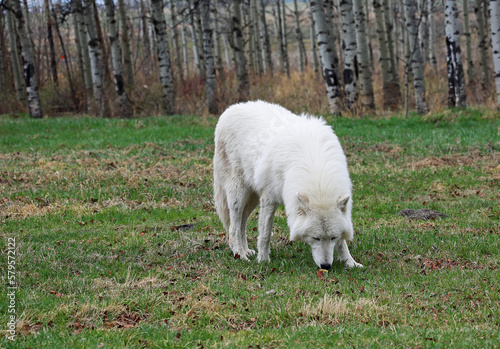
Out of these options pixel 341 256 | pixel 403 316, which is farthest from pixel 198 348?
pixel 341 256

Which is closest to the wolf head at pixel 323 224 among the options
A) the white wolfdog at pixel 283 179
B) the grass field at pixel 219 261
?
the white wolfdog at pixel 283 179

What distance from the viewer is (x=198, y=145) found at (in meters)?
13.4

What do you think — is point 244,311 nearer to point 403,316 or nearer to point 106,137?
point 403,316

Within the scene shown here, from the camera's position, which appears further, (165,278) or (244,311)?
(165,278)

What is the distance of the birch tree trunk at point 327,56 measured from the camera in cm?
1606

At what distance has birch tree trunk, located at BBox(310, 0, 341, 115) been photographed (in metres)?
16.1

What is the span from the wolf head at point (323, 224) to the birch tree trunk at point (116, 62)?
1482 cm

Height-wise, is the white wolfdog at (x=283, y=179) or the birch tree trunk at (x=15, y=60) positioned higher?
the birch tree trunk at (x=15, y=60)

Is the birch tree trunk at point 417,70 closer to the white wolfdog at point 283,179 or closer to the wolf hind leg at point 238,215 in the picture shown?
the white wolfdog at point 283,179

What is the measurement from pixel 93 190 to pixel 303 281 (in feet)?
17.7

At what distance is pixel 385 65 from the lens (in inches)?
762

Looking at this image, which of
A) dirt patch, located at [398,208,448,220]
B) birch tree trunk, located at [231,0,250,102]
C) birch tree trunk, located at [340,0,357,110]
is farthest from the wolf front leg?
birch tree trunk, located at [231,0,250,102]

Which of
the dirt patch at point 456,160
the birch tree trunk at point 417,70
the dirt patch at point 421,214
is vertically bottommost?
the dirt patch at point 421,214

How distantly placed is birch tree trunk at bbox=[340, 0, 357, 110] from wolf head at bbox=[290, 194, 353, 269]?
1217 cm
